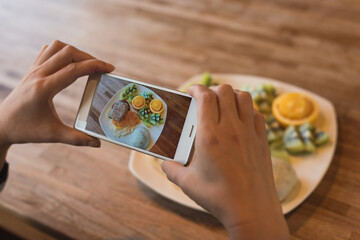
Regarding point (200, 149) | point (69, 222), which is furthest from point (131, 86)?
point (69, 222)

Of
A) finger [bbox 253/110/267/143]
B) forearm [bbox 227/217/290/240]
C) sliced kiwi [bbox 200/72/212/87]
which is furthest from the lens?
sliced kiwi [bbox 200/72/212/87]

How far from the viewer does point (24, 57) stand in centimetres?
182

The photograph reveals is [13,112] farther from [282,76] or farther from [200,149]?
[282,76]

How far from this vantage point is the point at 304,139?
4.20 ft

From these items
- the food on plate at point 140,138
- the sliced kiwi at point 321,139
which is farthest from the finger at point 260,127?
the sliced kiwi at point 321,139

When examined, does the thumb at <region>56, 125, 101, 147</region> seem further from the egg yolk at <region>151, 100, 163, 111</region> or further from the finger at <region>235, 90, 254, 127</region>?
the finger at <region>235, 90, 254, 127</region>

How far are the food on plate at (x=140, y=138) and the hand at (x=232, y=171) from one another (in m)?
0.16

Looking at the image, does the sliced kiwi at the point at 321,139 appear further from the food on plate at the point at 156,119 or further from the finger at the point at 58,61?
the finger at the point at 58,61

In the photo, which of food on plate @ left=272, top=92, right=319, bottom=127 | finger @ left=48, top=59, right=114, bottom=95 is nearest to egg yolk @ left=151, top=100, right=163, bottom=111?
finger @ left=48, top=59, right=114, bottom=95

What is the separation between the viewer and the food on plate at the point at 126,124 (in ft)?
2.82

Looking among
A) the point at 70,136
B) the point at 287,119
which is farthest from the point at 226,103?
the point at 287,119

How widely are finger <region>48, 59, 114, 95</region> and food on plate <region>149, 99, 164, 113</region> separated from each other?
0.47 ft

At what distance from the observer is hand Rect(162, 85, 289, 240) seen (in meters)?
0.63

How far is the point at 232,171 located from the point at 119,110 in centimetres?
35
